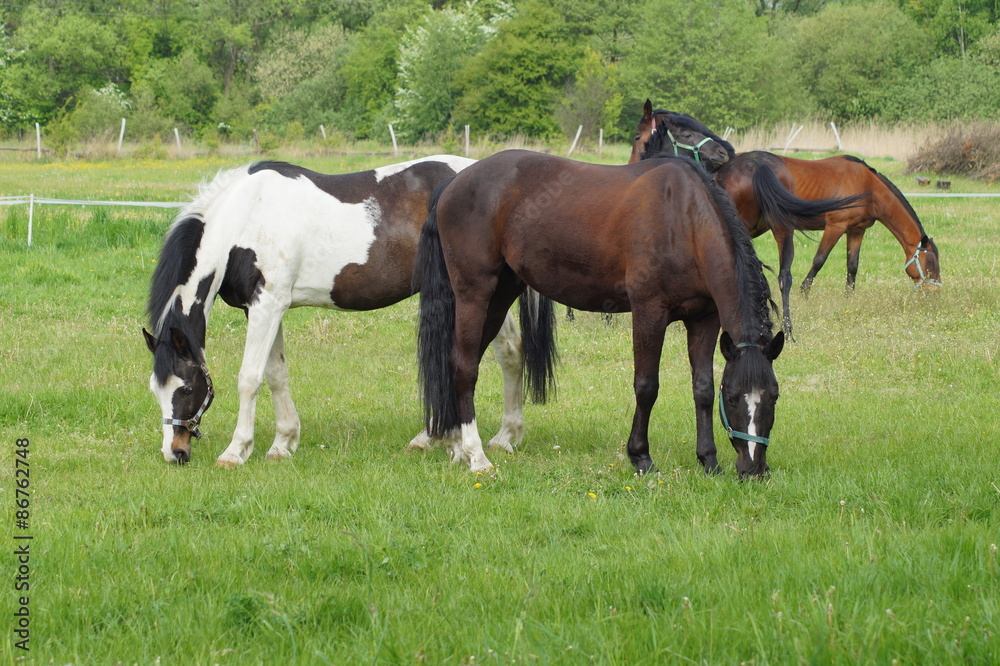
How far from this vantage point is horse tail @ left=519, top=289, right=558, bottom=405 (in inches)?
258

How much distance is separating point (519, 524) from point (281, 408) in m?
2.49

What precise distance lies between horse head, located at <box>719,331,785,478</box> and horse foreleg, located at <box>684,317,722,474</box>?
13.5 inches

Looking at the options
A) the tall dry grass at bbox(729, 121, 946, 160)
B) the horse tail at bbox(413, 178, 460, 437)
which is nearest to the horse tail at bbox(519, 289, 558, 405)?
the horse tail at bbox(413, 178, 460, 437)

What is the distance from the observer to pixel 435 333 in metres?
5.98

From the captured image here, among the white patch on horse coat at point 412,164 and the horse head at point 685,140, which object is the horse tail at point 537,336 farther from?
the horse head at point 685,140

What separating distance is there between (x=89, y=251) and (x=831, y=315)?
34.6 ft

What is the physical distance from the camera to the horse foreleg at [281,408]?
6.25m

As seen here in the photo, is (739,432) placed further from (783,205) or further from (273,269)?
(273,269)

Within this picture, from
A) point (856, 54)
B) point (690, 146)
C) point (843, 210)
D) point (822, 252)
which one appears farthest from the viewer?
point (856, 54)

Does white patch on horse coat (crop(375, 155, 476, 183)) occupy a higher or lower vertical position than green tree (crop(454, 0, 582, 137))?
lower

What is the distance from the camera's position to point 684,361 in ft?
29.5

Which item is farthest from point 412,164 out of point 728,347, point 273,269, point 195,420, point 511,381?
point 728,347

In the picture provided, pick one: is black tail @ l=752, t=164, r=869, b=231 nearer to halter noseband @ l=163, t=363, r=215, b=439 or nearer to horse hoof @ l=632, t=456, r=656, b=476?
horse hoof @ l=632, t=456, r=656, b=476

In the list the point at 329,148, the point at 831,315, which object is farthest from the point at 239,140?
the point at 831,315
